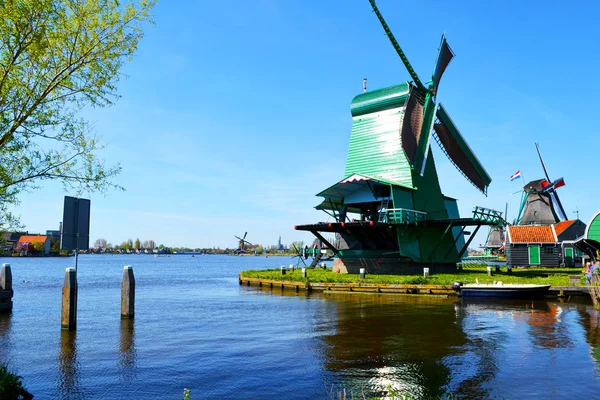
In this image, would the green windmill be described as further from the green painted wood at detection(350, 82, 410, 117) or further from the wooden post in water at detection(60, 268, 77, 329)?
the wooden post in water at detection(60, 268, 77, 329)

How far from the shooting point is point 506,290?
2738cm

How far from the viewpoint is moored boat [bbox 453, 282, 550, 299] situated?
2734 centimetres

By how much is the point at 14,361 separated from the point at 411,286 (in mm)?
22629

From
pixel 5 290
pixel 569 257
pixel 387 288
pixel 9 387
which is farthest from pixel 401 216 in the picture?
pixel 9 387

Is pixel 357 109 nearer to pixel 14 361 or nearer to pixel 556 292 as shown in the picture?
pixel 556 292

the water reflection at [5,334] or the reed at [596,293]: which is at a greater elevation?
the reed at [596,293]

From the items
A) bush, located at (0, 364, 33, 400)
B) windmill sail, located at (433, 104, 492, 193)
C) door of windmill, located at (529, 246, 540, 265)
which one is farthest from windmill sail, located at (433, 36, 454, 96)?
bush, located at (0, 364, 33, 400)

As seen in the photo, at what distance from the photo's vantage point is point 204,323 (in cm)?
2055

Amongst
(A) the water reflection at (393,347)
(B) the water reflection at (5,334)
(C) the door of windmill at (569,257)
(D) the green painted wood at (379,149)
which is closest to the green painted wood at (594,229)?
(D) the green painted wood at (379,149)

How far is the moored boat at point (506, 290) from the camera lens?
2734 centimetres

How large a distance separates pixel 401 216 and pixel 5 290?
25333 mm

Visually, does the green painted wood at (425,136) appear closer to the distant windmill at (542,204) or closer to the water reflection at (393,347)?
the water reflection at (393,347)

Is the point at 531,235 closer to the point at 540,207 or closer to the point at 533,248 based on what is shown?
the point at 533,248

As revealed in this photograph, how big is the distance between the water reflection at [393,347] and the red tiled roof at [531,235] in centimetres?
2987
